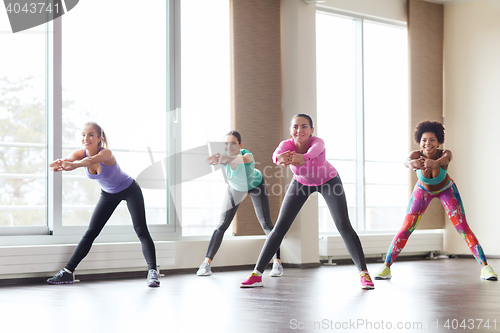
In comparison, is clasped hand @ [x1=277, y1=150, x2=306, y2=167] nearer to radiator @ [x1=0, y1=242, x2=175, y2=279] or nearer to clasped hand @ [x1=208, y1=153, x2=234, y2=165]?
clasped hand @ [x1=208, y1=153, x2=234, y2=165]

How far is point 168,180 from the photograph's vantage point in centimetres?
500

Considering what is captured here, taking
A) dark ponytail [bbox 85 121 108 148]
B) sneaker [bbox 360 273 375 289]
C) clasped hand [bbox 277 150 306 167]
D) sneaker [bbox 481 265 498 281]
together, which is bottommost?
sneaker [bbox 481 265 498 281]

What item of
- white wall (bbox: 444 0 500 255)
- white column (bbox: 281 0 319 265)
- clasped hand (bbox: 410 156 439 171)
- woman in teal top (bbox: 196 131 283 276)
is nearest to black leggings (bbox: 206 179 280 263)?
woman in teal top (bbox: 196 131 283 276)

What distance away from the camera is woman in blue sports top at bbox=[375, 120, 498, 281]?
403cm

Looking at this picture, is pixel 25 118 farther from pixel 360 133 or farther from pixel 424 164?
pixel 360 133

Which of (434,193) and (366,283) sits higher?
(434,193)

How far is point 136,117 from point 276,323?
3036 mm

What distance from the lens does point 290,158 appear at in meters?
3.22

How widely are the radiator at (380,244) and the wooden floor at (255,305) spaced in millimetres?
1370

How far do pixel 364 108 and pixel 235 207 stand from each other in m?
2.43

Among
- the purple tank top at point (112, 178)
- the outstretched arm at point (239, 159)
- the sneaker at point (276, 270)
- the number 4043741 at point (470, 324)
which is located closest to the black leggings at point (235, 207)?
the sneaker at point (276, 270)

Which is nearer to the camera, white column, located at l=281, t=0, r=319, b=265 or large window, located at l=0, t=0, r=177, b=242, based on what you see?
large window, located at l=0, t=0, r=177, b=242

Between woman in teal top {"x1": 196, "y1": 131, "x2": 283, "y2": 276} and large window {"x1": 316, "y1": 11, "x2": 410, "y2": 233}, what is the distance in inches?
66.8

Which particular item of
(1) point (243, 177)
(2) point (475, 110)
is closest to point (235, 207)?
(1) point (243, 177)
